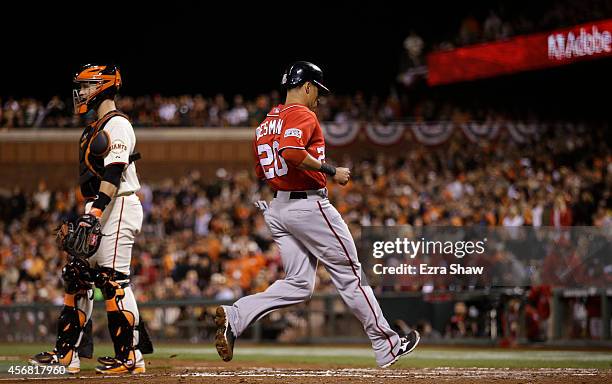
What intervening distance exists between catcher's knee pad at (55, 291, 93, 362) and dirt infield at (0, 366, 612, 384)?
0.24 meters

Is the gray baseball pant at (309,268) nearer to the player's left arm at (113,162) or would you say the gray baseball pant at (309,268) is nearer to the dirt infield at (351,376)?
the dirt infield at (351,376)

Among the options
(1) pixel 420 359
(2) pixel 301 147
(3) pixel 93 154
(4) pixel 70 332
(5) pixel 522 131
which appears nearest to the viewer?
(2) pixel 301 147

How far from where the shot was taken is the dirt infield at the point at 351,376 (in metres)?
6.66

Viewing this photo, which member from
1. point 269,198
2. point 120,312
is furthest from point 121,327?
point 269,198

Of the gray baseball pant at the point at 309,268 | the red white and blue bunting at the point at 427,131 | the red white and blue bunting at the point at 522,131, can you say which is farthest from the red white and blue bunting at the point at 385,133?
the gray baseball pant at the point at 309,268

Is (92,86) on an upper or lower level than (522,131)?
lower

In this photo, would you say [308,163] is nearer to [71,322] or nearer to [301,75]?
[301,75]

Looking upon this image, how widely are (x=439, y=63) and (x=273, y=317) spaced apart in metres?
12.8

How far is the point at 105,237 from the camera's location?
7.04 meters

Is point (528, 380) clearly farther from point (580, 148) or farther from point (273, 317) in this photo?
point (580, 148)

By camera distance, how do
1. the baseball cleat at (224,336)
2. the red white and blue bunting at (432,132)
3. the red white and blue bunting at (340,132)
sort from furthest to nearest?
the red white and blue bunting at (340,132), the red white and blue bunting at (432,132), the baseball cleat at (224,336)

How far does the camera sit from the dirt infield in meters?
6.66

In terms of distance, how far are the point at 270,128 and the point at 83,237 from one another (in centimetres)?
144

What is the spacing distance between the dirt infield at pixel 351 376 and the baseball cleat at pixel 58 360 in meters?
0.14
